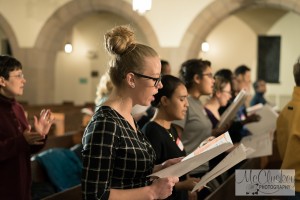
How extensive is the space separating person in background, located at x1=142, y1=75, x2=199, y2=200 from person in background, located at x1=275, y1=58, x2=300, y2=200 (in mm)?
461

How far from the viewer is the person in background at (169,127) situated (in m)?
1.80

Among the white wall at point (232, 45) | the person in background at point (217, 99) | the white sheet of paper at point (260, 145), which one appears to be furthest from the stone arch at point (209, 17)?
the white sheet of paper at point (260, 145)

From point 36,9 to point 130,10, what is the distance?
6.26ft

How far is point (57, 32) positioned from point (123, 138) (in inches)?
299

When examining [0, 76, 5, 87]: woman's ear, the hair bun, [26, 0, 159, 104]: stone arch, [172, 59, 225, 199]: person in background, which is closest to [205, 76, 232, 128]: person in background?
[172, 59, 225, 199]: person in background

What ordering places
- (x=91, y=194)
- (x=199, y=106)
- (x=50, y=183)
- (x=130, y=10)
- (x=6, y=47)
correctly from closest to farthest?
(x=91, y=194)
(x=199, y=106)
(x=50, y=183)
(x=130, y=10)
(x=6, y=47)

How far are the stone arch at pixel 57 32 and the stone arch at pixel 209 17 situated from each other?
60cm

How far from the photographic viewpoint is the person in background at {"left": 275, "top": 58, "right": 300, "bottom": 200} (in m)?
1.82

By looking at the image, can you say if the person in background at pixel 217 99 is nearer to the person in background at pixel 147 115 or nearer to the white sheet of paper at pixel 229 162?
the person in background at pixel 147 115

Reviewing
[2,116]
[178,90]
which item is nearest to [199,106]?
[178,90]

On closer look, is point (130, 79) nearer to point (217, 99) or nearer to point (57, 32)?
point (217, 99)

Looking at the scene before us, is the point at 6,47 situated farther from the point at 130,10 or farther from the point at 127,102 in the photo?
the point at 127,102

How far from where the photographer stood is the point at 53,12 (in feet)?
27.3

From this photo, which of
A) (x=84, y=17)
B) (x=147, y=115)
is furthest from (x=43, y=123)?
(x=84, y=17)
